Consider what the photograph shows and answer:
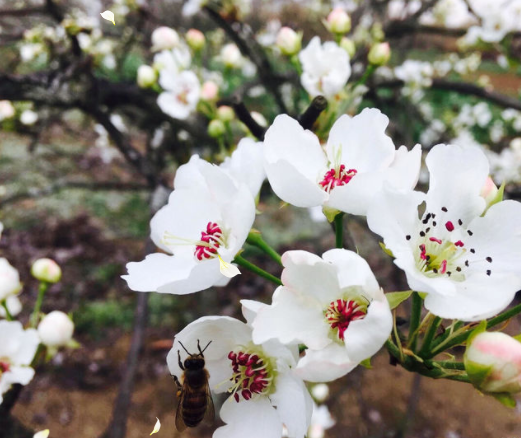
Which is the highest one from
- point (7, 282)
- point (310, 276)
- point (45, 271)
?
point (310, 276)

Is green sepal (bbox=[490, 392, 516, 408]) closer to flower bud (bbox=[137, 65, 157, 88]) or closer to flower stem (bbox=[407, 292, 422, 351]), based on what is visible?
flower stem (bbox=[407, 292, 422, 351])

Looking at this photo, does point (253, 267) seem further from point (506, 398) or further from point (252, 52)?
point (252, 52)

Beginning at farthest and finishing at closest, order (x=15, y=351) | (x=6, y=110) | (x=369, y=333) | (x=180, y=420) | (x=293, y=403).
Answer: (x=6, y=110)
(x=15, y=351)
(x=180, y=420)
(x=293, y=403)
(x=369, y=333)

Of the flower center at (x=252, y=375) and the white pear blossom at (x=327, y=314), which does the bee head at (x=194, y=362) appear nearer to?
the flower center at (x=252, y=375)

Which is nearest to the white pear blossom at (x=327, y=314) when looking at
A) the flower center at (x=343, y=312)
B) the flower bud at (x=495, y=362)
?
the flower center at (x=343, y=312)

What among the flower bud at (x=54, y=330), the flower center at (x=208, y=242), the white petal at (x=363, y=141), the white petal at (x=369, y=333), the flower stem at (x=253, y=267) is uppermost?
the white petal at (x=363, y=141)

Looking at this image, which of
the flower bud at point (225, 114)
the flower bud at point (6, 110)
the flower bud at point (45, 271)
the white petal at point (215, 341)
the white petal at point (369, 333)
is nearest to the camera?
the white petal at point (369, 333)

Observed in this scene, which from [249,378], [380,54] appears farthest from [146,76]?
[249,378]
